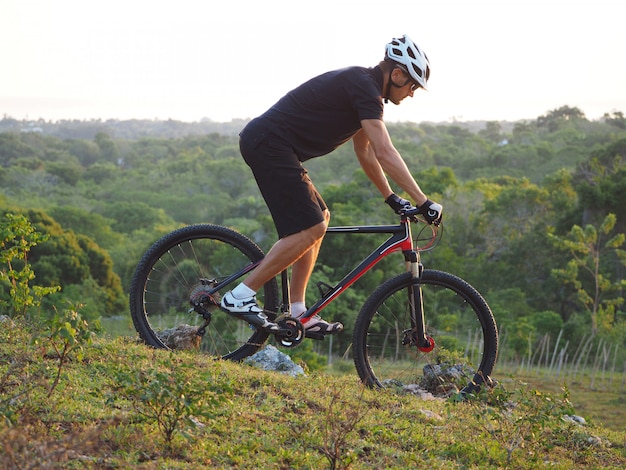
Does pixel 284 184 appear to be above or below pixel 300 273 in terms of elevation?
above

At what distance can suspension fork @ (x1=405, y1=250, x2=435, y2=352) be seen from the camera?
489cm

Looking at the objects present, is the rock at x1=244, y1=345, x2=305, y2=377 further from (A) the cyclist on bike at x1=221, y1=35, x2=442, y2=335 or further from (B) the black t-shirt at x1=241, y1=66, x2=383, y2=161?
(B) the black t-shirt at x1=241, y1=66, x2=383, y2=161

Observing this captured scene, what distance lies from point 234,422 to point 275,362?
1.89 meters

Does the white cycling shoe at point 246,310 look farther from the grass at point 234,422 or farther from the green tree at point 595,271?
the green tree at point 595,271

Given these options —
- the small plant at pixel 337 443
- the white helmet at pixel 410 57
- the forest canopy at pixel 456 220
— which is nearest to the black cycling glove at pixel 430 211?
the white helmet at pixel 410 57

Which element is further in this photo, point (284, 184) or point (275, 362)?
point (275, 362)

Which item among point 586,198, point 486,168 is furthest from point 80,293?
point 486,168

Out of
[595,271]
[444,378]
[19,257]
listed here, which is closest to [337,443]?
[444,378]

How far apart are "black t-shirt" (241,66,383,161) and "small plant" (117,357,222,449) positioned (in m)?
1.52

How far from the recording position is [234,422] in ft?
13.0

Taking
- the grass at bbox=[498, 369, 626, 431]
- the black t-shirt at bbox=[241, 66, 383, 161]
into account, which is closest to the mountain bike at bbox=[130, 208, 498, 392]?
the black t-shirt at bbox=[241, 66, 383, 161]

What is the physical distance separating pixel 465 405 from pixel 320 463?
1.68 metres

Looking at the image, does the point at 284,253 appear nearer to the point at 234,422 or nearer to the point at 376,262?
the point at 376,262

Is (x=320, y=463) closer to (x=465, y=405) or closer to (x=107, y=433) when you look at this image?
(x=107, y=433)
